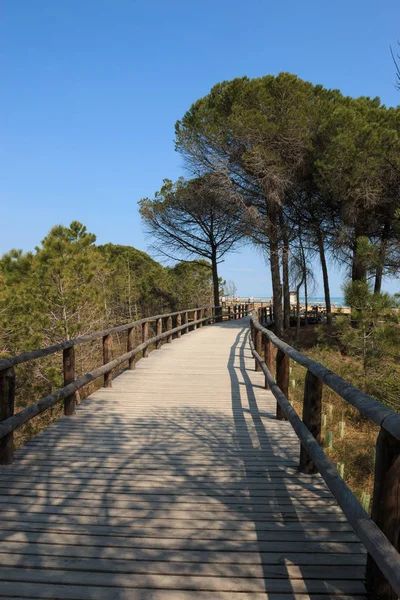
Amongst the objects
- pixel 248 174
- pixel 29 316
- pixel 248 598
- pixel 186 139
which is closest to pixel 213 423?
pixel 248 598

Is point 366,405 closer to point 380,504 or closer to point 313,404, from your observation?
point 380,504

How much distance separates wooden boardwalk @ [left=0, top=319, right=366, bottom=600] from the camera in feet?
7.30

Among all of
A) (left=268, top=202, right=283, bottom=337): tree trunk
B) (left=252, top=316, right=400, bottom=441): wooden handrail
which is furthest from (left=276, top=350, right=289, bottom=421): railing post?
(left=268, top=202, right=283, bottom=337): tree trunk

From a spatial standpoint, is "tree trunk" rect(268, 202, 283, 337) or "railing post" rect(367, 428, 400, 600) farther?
"tree trunk" rect(268, 202, 283, 337)

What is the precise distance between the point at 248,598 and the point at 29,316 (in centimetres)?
1340

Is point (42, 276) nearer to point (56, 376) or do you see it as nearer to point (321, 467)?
point (56, 376)

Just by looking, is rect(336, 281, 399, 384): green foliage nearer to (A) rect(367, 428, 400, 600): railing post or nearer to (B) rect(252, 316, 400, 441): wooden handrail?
(B) rect(252, 316, 400, 441): wooden handrail

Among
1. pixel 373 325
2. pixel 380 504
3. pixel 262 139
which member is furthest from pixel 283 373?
pixel 262 139

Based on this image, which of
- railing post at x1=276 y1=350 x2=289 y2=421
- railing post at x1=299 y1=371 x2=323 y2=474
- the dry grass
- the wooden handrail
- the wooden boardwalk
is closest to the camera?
the wooden handrail

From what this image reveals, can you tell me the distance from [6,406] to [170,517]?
1710 mm

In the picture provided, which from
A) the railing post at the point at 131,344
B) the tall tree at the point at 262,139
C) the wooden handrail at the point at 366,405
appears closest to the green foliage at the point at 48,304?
the railing post at the point at 131,344

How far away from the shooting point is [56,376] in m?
13.8

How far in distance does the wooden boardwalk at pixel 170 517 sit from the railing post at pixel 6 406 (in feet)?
0.36

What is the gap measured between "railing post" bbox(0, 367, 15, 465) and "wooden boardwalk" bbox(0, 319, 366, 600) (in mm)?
110
